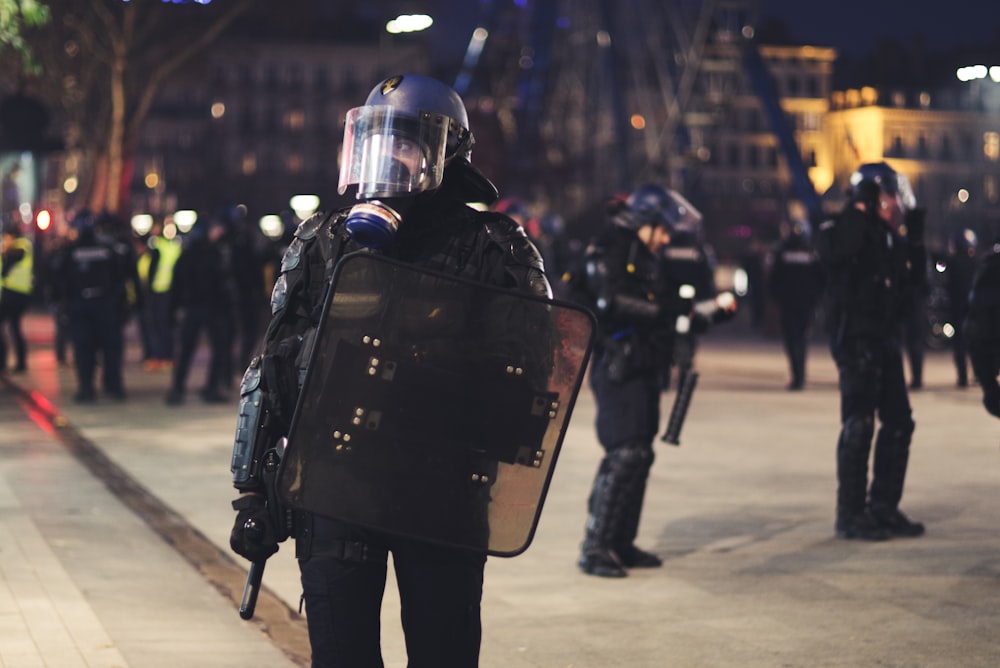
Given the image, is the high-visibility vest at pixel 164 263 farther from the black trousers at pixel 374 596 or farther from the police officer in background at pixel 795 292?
the black trousers at pixel 374 596

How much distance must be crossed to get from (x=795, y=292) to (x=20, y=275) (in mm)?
8578

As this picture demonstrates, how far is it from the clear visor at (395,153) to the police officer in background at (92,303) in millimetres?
12981

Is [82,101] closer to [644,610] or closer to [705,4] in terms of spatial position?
[705,4]

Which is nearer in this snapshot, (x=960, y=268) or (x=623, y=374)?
(x=623, y=374)

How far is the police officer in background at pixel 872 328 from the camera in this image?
8398 millimetres

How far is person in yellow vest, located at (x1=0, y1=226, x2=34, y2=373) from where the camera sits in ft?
66.6

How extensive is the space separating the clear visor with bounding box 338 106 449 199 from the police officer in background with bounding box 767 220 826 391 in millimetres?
14340

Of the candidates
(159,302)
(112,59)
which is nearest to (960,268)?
(159,302)

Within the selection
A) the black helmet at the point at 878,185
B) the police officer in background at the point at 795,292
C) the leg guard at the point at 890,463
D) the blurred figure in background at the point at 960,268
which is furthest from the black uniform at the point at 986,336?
the blurred figure in background at the point at 960,268

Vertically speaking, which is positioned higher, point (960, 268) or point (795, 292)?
point (960, 268)

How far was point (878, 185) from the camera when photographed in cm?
846

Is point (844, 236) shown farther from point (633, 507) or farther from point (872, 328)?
point (633, 507)

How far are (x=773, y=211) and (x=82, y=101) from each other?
8903cm

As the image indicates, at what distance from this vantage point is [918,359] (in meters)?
18.2
